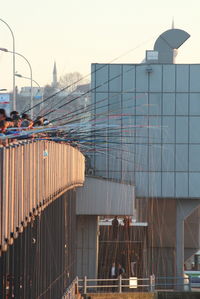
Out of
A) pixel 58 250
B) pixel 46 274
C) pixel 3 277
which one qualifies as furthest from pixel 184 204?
pixel 3 277

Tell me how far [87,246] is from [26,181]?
28.3 meters

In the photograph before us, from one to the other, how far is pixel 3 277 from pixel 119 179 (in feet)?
106

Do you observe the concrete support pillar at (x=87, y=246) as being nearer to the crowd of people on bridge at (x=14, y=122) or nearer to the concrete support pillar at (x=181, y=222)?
the concrete support pillar at (x=181, y=222)

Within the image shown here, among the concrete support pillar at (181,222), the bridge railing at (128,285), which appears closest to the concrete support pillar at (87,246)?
the bridge railing at (128,285)

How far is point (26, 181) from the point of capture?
57.4 ft

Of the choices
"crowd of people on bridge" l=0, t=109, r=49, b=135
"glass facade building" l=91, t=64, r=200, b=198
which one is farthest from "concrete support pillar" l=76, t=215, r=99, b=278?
"crowd of people on bridge" l=0, t=109, r=49, b=135

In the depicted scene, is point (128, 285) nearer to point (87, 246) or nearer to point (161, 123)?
point (87, 246)

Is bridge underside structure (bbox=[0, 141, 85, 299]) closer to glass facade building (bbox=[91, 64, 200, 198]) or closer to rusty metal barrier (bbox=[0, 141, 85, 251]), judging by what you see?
rusty metal barrier (bbox=[0, 141, 85, 251])

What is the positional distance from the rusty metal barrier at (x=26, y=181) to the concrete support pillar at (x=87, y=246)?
Result: 19.2 m

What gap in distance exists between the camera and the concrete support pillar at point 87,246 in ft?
149

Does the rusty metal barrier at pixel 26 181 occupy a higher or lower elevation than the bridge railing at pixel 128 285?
higher

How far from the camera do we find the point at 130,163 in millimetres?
48031

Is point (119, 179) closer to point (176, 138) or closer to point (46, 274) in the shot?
point (176, 138)

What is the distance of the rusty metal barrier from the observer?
48.4 ft
